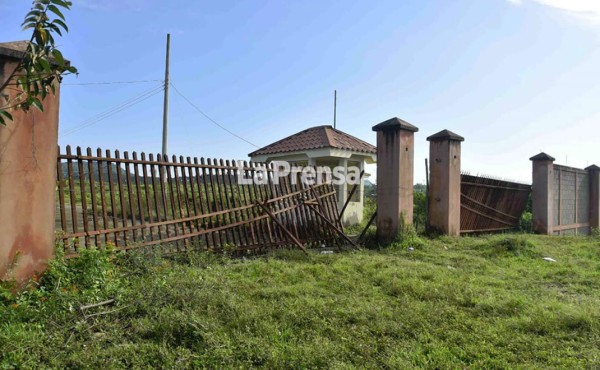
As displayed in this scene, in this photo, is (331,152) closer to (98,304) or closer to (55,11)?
(98,304)

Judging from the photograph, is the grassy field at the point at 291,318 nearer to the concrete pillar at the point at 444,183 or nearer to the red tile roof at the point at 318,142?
the concrete pillar at the point at 444,183

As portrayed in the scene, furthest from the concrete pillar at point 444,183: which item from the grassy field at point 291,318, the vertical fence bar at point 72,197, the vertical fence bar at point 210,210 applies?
the vertical fence bar at point 72,197

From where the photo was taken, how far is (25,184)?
3.97 meters

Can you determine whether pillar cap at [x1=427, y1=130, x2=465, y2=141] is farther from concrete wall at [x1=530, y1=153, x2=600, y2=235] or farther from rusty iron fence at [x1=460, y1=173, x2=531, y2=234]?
concrete wall at [x1=530, y1=153, x2=600, y2=235]

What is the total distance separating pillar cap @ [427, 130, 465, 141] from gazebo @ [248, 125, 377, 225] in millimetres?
3259

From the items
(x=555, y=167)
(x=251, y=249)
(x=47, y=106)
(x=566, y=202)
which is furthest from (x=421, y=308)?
(x=566, y=202)

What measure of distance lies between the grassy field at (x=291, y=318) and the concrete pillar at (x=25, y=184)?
0.29m

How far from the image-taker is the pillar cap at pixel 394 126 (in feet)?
28.0

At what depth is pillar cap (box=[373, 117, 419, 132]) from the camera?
8.52 metres

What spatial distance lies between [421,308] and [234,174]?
4206mm

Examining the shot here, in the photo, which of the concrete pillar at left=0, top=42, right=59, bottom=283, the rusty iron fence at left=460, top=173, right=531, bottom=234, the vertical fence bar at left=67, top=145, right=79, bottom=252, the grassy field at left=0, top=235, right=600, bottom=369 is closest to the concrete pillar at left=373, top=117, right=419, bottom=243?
the rusty iron fence at left=460, top=173, right=531, bottom=234

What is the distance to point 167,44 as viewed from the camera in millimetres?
17594

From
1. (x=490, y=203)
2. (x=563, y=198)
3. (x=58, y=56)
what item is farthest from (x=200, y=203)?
(x=563, y=198)

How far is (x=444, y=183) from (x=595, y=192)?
9.63m
